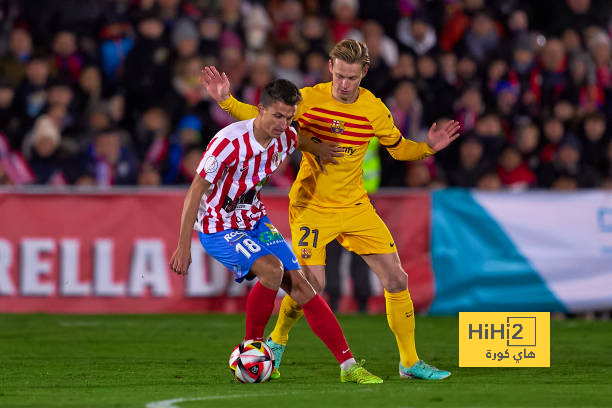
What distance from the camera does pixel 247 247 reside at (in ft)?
24.0

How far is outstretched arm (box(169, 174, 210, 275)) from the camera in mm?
Answer: 6973

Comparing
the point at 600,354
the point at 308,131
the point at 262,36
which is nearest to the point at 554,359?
the point at 600,354

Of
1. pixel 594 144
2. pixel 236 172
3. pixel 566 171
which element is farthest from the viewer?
pixel 594 144

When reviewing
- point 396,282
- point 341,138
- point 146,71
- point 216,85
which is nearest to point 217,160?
point 216,85

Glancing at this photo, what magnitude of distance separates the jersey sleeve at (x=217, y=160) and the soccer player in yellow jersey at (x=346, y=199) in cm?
58

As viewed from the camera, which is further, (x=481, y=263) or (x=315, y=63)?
(x=315, y=63)

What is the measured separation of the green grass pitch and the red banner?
9.2 inches

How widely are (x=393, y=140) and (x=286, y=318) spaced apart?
1.47 meters

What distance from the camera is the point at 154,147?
13484mm

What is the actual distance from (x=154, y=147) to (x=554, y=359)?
20.6 feet

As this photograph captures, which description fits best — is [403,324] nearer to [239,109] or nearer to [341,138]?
[341,138]

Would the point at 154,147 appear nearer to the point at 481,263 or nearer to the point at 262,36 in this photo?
the point at 262,36

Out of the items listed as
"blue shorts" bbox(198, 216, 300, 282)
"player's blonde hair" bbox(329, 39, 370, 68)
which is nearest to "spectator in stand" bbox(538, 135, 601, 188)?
"player's blonde hair" bbox(329, 39, 370, 68)

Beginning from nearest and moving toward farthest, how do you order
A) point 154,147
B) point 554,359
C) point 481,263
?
point 554,359 < point 481,263 < point 154,147
